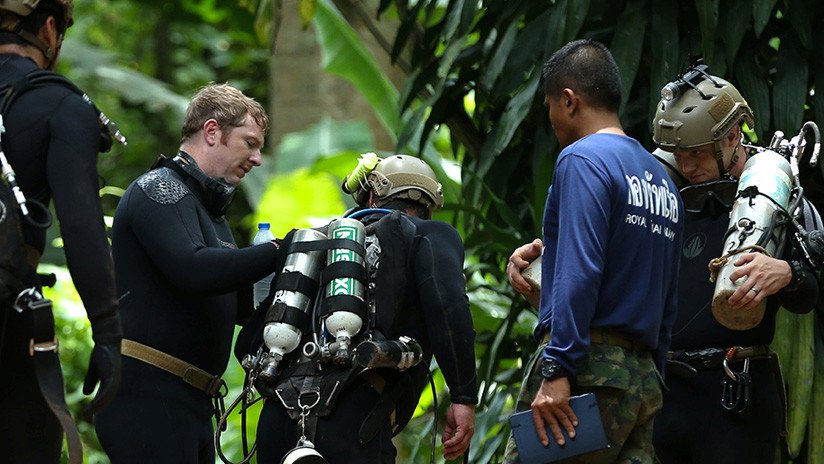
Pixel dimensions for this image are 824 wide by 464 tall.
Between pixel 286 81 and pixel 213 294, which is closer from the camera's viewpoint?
pixel 213 294

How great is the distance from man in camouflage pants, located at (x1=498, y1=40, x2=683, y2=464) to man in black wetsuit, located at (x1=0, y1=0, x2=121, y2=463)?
52.0 inches

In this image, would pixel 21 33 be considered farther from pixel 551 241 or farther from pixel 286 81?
pixel 286 81

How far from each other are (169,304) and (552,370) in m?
1.39

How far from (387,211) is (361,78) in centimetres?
497

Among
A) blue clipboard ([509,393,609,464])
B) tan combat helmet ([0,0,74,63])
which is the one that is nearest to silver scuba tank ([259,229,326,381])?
blue clipboard ([509,393,609,464])

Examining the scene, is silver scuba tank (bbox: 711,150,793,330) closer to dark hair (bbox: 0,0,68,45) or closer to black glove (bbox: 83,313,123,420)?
black glove (bbox: 83,313,123,420)

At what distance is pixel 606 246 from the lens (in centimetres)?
421

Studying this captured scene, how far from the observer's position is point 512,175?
24.0ft

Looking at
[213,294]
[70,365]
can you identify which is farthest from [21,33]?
[70,365]

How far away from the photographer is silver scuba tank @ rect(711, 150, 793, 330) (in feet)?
15.3

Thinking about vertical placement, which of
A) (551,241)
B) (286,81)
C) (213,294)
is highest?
(551,241)

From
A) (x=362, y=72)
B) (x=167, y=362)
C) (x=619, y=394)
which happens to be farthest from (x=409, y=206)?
(x=362, y=72)

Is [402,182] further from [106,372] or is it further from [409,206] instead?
[106,372]

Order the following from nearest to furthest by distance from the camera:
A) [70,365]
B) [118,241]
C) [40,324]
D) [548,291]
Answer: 1. [40,324]
2. [548,291]
3. [118,241]
4. [70,365]
